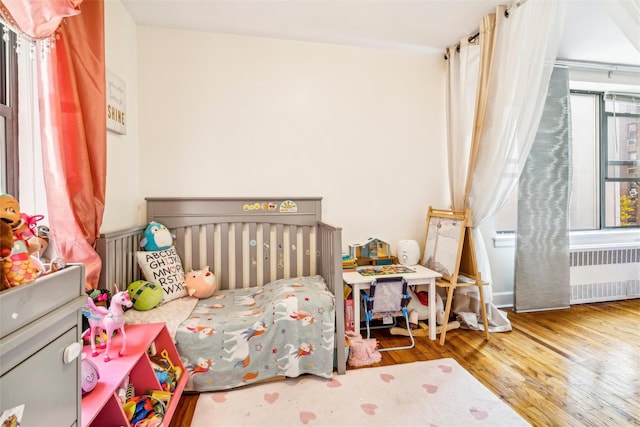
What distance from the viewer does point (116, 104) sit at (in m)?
2.10

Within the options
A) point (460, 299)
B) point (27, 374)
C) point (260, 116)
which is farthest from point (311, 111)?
point (27, 374)

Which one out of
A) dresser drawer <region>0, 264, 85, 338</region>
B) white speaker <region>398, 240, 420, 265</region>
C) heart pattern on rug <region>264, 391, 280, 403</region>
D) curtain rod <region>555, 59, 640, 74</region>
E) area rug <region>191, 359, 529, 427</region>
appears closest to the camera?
dresser drawer <region>0, 264, 85, 338</region>

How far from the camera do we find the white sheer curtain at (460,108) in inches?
105

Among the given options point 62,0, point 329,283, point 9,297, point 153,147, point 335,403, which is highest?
point 62,0

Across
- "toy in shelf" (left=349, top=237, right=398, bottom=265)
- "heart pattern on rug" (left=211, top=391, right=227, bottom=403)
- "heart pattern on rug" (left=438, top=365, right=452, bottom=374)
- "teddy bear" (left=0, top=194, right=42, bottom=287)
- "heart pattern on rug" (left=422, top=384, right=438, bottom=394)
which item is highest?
"teddy bear" (left=0, top=194, right=42, bottom=287)

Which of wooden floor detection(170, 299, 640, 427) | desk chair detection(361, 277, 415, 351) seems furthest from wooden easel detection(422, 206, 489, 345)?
desk chair detection(361, 277, 415, 351)

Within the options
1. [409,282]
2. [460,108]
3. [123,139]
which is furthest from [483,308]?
[123,139]

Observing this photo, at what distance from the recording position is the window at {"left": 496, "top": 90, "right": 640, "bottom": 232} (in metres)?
3.48

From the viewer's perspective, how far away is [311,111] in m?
2.73

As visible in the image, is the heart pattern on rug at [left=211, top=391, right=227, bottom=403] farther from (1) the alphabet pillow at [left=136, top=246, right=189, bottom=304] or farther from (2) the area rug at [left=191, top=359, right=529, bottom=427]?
(1) the alphabet pillow at [left=136, top=246, right=189, bottom=304]

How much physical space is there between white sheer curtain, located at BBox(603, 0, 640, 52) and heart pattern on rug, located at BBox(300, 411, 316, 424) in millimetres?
2247

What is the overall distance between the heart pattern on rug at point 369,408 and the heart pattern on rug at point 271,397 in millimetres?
468

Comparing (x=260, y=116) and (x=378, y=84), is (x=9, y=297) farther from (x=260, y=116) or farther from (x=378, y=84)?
(x=378, y=84)

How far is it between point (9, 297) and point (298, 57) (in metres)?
2.59
